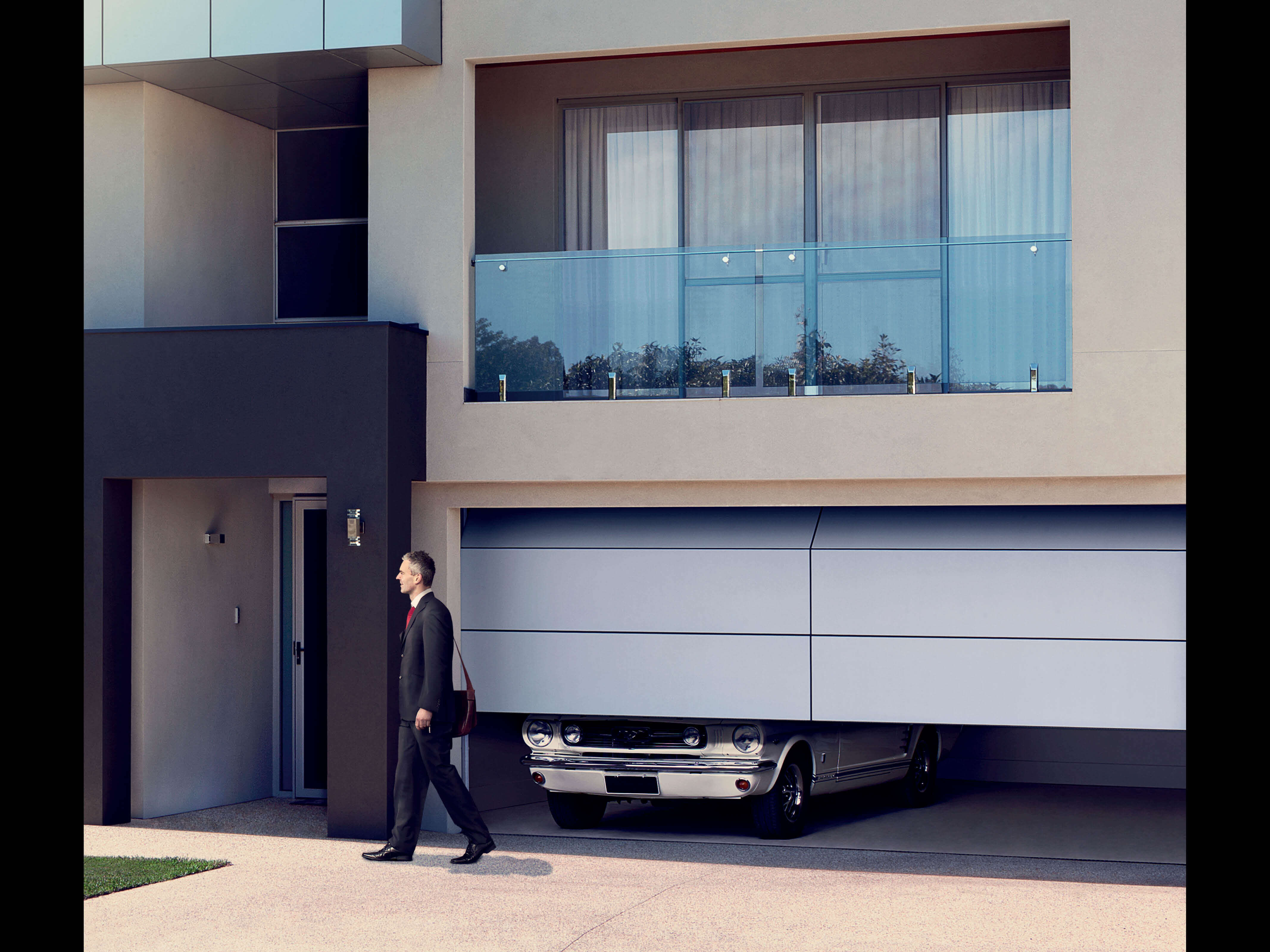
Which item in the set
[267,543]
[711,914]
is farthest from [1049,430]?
[267,543]

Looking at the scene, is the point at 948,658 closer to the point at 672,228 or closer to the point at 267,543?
the point at 672,228

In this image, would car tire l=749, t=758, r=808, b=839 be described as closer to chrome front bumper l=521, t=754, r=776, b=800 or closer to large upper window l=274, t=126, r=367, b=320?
chrome front bumper l=521, t=754, r=776, b=800

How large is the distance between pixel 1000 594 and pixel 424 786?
4.28 metres

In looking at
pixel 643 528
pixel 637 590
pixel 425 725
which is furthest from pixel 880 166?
pixel 425 725

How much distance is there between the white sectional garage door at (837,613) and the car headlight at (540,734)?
0.20 m

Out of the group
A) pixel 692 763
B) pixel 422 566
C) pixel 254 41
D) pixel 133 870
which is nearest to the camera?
pixel 133 870

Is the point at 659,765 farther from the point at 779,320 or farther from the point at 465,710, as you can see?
the point at 779,320

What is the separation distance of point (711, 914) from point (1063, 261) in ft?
16.9

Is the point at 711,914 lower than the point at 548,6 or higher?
lower

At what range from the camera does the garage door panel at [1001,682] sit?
9.38 m

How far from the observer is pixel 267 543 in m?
11.9

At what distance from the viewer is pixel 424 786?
8914mm
